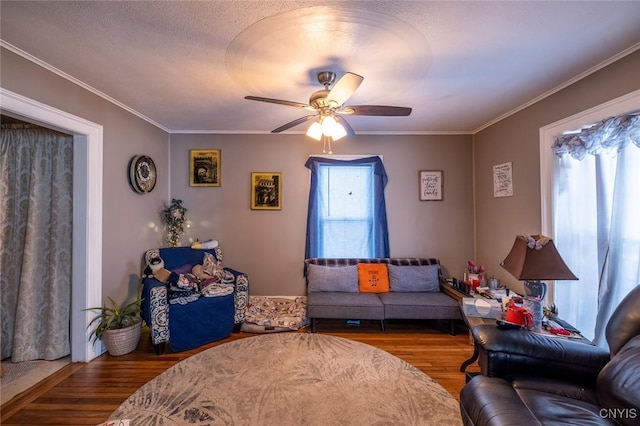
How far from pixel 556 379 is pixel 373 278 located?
1.97 m

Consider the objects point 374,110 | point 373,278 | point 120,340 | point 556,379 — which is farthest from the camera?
point 373,278

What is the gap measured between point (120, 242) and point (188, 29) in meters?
2.21

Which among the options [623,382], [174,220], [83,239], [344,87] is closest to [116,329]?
[83,239]

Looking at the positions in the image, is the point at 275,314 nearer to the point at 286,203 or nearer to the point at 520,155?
the point at 286,203

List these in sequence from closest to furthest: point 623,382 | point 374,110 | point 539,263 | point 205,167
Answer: point 623,382 → point 539,263 → point 374,110 → point 205,167

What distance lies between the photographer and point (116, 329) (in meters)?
2.43

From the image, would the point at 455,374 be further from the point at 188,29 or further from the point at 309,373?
the point at 188,29

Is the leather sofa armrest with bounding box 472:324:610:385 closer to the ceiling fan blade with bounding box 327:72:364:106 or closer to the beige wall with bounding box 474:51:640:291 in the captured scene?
the beige wall with bounding box 474:51:640:291

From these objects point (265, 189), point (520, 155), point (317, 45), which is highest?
point (317, 45)

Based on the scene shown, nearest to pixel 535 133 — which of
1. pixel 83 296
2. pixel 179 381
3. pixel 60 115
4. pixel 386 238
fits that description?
pixel 386 238

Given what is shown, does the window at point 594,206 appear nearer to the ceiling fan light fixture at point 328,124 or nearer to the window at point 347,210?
the window at point 347,210

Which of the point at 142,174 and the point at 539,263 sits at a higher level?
the point at 142,174

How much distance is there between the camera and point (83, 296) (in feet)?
7.63

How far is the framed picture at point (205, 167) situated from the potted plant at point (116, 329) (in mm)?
1718
